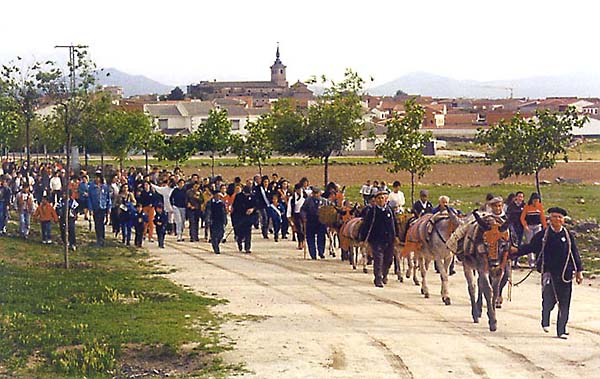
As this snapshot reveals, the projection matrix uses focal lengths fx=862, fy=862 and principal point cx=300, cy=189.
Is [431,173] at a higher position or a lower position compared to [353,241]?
lower

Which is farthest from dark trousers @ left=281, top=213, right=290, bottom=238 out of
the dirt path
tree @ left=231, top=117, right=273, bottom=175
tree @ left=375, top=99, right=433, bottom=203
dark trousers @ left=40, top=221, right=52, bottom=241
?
tree @ left=231, top=117, right=273, bottom=175

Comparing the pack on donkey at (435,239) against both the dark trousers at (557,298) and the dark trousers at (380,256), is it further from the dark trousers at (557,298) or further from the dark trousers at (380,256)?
the dark trousers at (557,298)

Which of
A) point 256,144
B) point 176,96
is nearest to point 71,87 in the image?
point 256,144

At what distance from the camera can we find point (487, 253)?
13.7 m

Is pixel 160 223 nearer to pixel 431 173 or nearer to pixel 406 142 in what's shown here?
pixel 406 142

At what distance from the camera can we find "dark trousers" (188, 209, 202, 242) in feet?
82.2

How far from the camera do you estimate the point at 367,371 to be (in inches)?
Result: 428

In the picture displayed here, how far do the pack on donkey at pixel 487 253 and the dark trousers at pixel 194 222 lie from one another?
12.2m

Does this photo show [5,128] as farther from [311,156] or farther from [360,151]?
[360,151]

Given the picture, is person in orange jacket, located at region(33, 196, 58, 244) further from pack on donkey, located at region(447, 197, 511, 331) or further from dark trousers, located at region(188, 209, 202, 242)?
pack on donkey, located at region(447, 197, 511, 331)

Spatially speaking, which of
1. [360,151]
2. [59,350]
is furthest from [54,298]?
[360,151]

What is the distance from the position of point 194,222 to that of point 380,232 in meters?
9.08

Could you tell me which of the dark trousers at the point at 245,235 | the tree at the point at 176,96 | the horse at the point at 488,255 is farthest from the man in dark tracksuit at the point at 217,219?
the tree at the point at 176,96

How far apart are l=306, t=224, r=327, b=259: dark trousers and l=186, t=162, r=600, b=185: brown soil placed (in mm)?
31631
